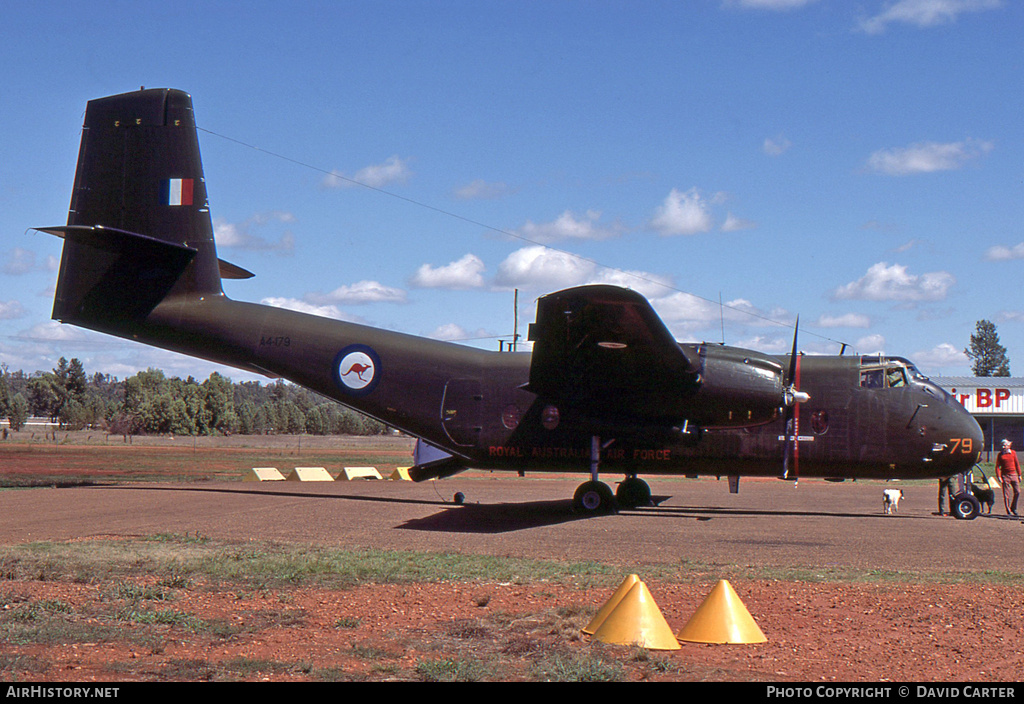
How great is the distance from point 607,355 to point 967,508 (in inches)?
371

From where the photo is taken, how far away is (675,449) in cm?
1925

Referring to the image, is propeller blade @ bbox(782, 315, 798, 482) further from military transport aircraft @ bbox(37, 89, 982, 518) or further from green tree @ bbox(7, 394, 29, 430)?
green tree @ bbox(7, 394, 29, 430)

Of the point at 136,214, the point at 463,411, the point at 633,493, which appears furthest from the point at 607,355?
the point at 136,214

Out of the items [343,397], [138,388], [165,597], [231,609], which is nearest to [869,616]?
[231,609]

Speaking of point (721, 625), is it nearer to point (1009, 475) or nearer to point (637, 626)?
point (637, 626)

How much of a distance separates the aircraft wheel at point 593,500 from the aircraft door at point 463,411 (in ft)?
9.18

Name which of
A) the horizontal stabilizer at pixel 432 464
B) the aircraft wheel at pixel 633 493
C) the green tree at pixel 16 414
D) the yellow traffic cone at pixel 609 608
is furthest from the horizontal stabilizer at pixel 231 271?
the green tree at pixel 16 414

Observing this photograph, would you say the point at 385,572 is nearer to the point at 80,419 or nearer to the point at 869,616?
the point at 869,616

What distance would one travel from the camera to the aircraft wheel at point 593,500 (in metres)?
20.0

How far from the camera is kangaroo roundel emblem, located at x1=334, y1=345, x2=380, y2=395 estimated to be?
2091 cm

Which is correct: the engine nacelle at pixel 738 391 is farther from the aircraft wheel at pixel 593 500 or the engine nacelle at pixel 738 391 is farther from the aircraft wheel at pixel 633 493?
the aircraft wheel at pixel 633 493

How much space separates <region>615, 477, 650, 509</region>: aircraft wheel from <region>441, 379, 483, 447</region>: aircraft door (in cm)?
402

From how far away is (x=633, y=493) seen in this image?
2116cm

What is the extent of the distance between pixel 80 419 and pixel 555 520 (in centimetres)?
11779
